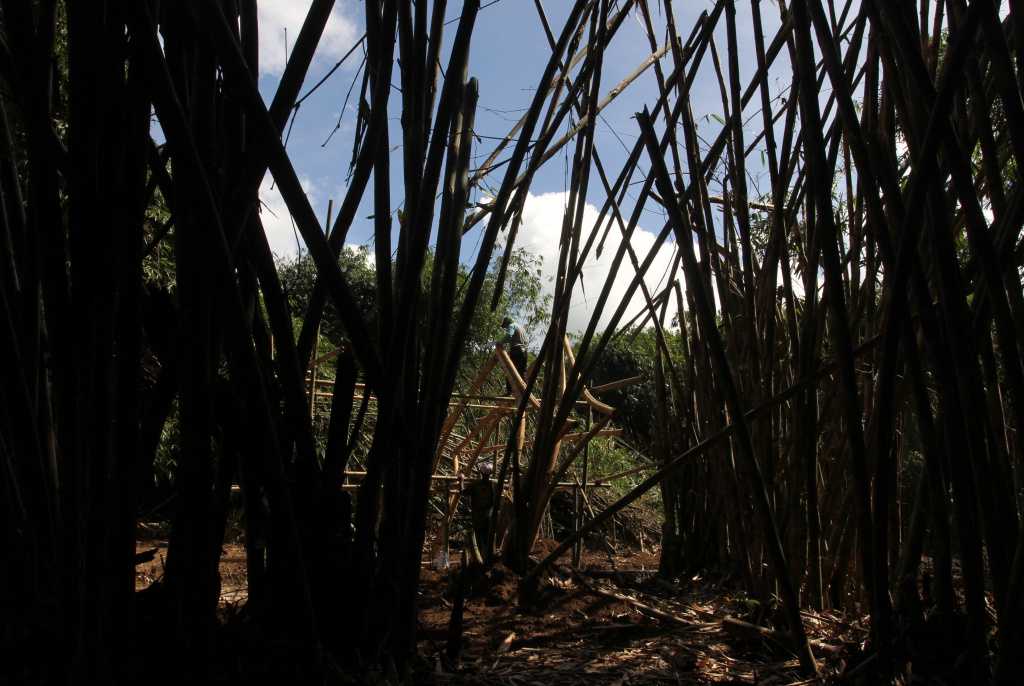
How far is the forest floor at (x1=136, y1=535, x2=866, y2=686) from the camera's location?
1.28 metres

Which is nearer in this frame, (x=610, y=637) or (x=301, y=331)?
(x=301, y=331)

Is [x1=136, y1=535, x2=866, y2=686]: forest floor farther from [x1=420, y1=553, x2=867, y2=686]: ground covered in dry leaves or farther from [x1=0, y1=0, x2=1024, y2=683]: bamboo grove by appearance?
[x1=0, y1=0, x2=1024, y2=683]: bamboo grove

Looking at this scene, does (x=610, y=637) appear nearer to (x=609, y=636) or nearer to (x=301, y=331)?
(x=609, y=636)

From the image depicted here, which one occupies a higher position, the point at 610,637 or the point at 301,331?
the point at 301,331

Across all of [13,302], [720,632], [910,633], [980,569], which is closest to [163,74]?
[13,302]

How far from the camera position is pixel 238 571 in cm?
350

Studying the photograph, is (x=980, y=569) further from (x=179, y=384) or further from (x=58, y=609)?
(x=58, y=609)

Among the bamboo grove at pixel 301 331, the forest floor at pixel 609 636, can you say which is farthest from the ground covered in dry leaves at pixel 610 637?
the bamboo grove at pixel 301 331

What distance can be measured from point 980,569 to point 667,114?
3.27 feet

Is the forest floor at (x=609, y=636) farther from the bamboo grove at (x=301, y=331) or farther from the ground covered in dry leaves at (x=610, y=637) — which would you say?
the bamboo grove at (x=301, y=331)

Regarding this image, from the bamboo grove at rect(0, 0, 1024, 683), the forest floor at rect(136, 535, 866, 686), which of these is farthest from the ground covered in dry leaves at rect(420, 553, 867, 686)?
the bamboo grove at rect(0, 0, 1024, 683)

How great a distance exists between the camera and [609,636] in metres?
1.58

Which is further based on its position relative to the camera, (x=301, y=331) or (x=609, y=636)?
(x=609, y=636)

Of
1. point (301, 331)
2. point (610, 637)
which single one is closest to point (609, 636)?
point (610, 637)
